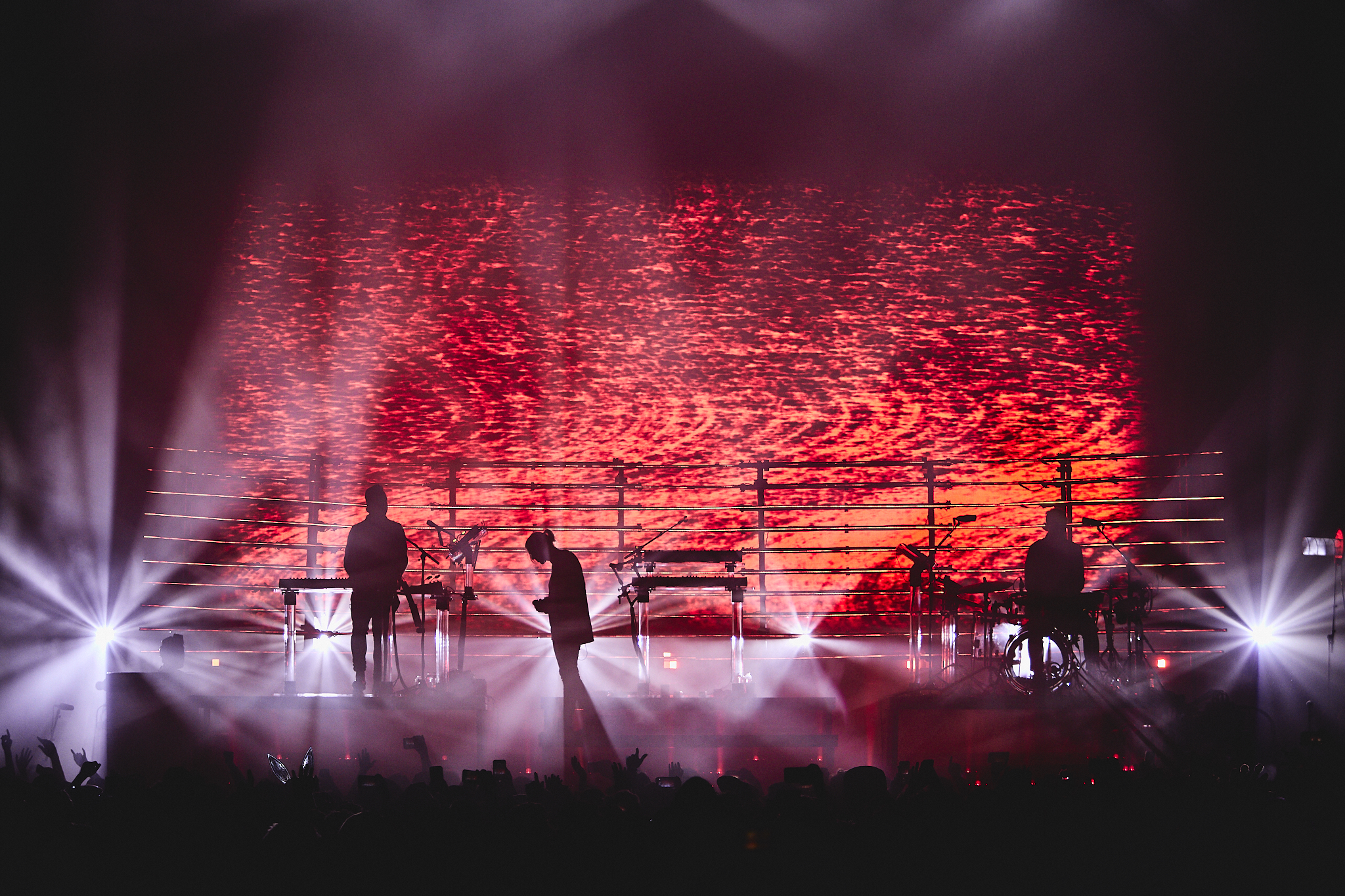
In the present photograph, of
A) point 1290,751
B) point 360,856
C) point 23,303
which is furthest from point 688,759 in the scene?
point 23,303

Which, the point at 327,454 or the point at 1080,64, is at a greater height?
the point at 1080,64

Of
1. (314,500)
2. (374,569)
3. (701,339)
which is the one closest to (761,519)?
(701,339)

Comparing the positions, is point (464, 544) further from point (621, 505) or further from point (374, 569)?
point (621, 505)

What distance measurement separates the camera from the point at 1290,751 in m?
3.04

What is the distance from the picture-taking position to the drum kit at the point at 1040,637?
6113 mm

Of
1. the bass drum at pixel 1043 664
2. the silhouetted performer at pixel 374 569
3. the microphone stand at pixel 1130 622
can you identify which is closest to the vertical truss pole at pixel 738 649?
the bass drum at pixel 1043 664

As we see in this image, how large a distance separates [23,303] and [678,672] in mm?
5303

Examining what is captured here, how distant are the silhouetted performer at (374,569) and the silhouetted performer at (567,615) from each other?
31.6 inches

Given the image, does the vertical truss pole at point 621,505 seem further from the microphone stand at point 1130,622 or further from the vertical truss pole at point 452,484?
the microphone stand at point 1130,622

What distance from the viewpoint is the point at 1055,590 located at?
639 cm

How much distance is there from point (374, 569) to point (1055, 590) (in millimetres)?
4142

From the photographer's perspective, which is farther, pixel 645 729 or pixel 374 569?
pixel 374 569

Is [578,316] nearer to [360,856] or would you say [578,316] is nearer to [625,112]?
[625,112]

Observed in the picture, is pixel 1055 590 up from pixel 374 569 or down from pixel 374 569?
down
